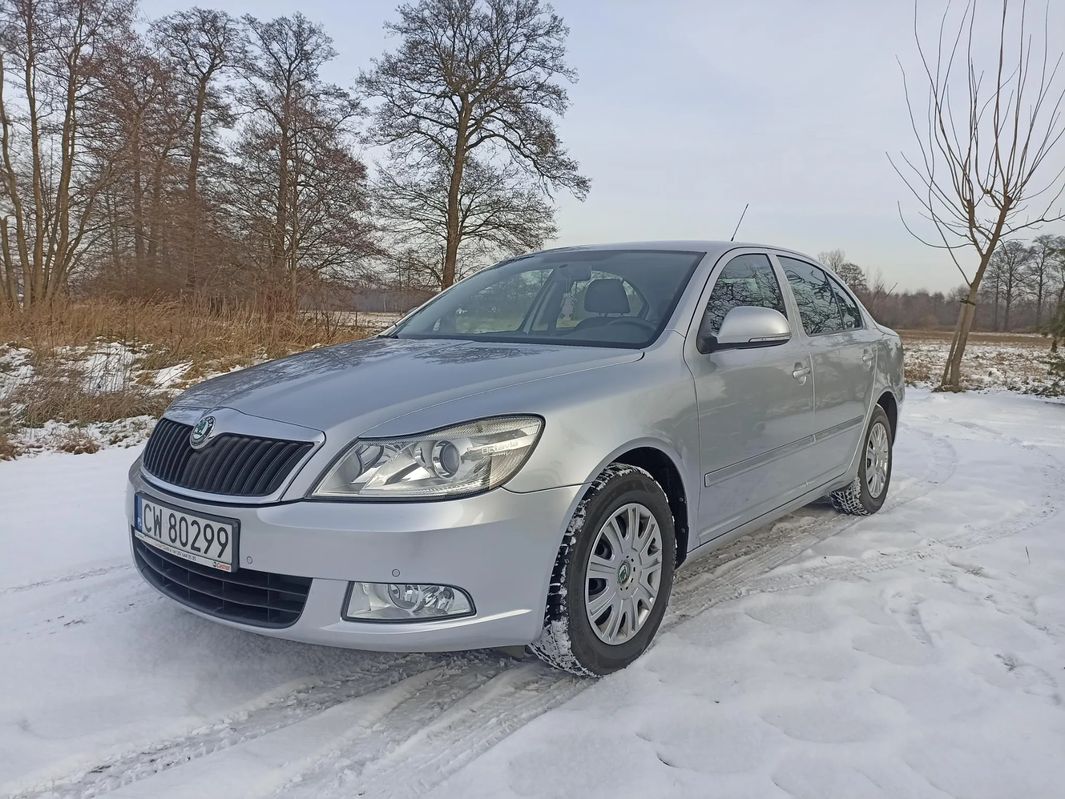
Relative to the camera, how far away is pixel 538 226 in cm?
2448

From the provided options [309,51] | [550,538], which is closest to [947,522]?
[550,538]

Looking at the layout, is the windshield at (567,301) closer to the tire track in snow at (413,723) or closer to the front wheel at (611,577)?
the front wheel at (611,577)

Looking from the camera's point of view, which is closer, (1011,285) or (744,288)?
(744,288)

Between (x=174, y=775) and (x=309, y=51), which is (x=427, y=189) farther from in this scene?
(x=174, y=775)

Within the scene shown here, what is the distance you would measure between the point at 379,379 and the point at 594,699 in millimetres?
1264

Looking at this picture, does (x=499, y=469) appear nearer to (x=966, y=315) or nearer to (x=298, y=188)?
(x=966, y=315)

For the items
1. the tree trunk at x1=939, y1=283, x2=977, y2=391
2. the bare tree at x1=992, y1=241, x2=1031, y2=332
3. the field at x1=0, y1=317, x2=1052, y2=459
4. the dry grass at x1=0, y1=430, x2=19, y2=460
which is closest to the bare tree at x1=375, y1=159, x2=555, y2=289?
the field at x1=0, y1=317, x2=1052, y2=459

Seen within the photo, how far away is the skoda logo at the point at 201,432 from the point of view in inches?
94.7

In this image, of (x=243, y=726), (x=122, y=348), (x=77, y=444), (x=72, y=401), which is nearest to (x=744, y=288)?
(x=243, y=726)

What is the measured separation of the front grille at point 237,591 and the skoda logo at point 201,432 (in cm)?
37

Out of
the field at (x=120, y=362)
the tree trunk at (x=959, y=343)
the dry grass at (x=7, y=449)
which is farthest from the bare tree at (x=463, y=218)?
the dry grass at (x=7, y=449)

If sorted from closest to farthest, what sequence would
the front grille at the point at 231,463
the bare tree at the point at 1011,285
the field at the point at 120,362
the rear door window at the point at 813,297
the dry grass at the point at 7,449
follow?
the front grille at the point at 231,463 < the rear door window at the point at 813,297 < the dry grass at the point at 7,449 < the field at the point at 120,362 < the bare tree at the point at 1011,285

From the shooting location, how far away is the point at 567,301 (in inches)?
136

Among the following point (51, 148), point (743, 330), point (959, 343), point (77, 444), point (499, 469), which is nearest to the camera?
point (499, 469)
